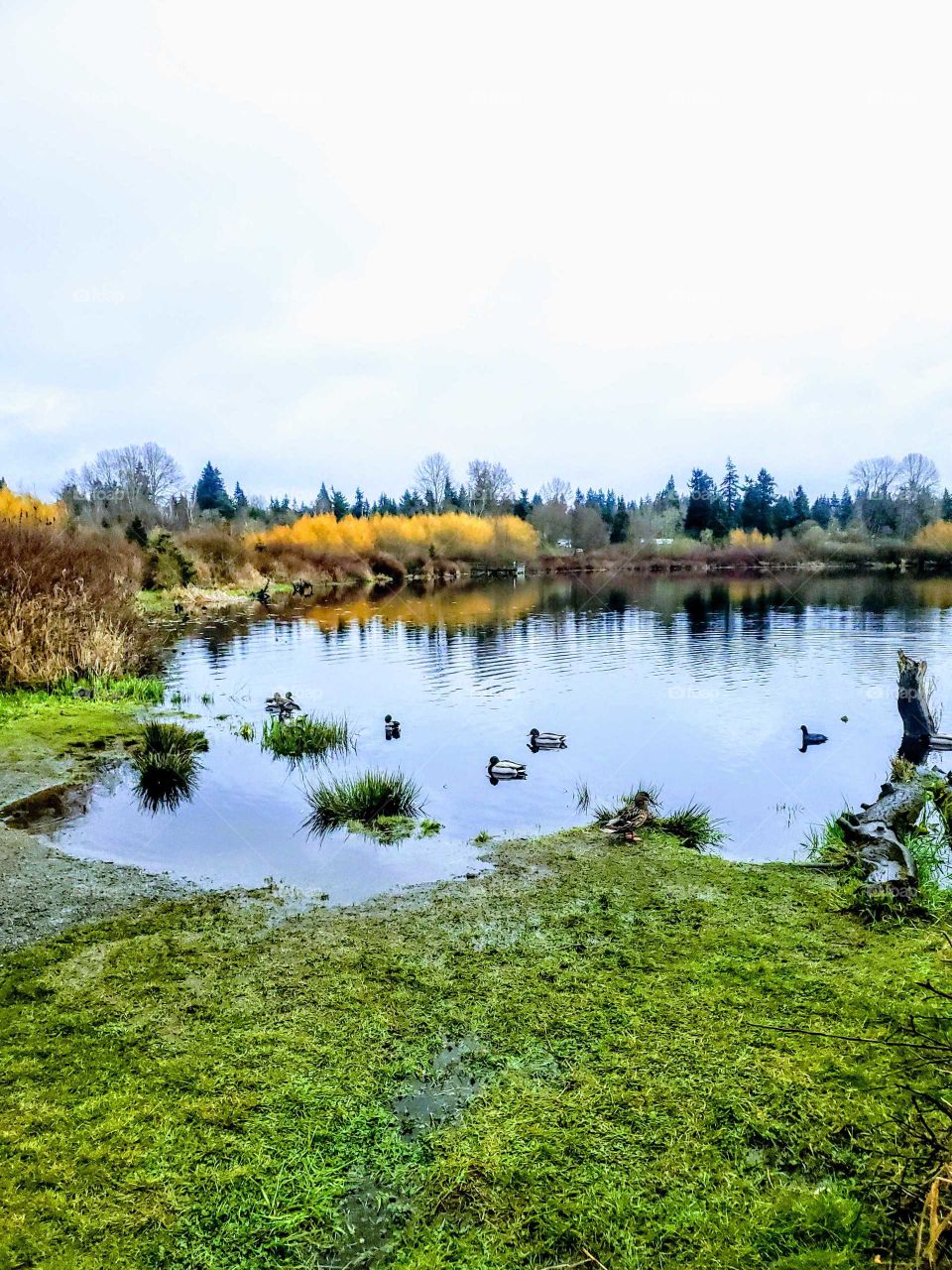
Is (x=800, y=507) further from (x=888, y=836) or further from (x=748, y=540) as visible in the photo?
(x=888, y=836)

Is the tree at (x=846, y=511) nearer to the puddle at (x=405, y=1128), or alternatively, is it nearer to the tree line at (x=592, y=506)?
the tree line at (x=592, y=506)

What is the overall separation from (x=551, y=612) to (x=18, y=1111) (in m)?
37.0

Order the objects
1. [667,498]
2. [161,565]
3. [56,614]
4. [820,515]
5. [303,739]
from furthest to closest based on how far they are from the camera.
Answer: [667,498], [820,515], [161,565], [56,614], [303,739]

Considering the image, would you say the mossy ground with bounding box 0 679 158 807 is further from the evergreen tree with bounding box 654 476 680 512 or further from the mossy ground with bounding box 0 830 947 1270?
the evergreen tree with bounding box 654 476 680 512

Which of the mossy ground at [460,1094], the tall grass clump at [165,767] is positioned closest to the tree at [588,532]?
the tall grass clump at [165,767]

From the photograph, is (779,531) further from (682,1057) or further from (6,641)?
(682,1057)

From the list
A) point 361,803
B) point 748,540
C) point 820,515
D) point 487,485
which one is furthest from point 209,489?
point 361,803

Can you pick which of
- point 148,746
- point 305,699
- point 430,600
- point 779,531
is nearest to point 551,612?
point 430,600

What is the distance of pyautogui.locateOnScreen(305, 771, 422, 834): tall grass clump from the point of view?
9.80m

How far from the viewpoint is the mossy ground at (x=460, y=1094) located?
2.86 metres

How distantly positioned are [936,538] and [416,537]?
2135 inches

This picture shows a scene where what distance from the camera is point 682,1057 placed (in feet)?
12.5

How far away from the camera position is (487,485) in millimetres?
102750

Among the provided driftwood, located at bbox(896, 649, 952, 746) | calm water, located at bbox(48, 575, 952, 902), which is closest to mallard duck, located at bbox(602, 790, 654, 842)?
calm water, located at bbox(48, 575, 952, 902)
